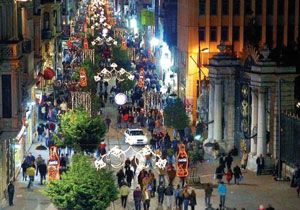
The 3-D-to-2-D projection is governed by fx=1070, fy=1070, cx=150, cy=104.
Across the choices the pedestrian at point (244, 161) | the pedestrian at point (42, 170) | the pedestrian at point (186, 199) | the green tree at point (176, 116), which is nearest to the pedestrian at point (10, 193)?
the pedestrian at point (42, 170)

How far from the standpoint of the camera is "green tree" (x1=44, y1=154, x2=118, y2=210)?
40125 millimetres

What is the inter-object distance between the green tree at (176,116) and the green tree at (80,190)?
29031 mm

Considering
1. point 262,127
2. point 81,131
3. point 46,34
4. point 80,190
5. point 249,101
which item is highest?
point 46,34

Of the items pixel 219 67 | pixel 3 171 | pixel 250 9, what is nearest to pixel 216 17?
pixel 250 9

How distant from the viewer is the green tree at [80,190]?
4012 cm

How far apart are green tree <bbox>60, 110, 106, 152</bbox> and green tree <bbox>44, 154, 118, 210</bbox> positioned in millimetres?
18224

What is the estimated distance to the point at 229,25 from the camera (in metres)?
85.2

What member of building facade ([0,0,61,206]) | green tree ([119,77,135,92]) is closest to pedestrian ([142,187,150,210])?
building facade ([0,0,61,206])

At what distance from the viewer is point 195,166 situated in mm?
57531

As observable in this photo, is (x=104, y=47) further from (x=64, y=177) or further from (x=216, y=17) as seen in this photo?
(x=64, y=177)

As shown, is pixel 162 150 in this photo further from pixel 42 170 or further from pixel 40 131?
pixel 40 131

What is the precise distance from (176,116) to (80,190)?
30.2m

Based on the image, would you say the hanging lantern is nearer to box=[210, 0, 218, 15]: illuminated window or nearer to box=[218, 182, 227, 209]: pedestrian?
box=[210, 0, 218, 15]: illuminated window

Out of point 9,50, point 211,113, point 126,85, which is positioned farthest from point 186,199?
point 126,85
